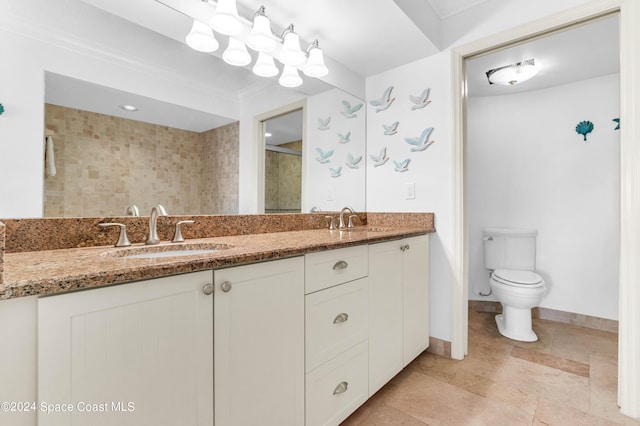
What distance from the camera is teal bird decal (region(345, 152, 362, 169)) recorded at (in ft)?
7.77

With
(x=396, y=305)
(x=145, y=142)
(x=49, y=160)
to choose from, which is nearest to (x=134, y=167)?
(x=145, y=142)

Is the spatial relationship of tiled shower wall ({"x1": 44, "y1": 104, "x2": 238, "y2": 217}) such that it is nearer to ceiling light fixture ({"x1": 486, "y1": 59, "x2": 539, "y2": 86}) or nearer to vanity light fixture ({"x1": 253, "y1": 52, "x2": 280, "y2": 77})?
vanity light fixture ({"x1": 253, "y1": 52, "x2": 280, "y2": 77})

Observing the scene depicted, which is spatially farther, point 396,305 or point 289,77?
point 289,77

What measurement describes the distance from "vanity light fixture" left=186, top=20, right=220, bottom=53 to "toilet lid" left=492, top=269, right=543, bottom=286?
250 cm

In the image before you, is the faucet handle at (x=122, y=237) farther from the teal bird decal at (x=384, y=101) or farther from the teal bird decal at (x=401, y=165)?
the teal bird decal at (x=384, y=101)

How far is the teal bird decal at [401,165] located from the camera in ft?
7.22

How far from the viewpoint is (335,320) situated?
129cm

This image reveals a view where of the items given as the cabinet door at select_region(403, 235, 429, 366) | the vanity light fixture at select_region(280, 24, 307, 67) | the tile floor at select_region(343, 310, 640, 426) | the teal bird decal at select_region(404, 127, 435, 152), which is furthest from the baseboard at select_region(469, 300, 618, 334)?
the vanity light fixture at select_region(280, 24, 307, 67)

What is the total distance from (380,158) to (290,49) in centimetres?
100

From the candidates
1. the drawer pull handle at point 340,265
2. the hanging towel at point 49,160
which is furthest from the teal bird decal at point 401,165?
the hanging towel at point 49,160

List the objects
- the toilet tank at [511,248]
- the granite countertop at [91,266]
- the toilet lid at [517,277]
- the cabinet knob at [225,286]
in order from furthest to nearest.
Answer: the toilet tank at [511,248]
the toilet lid at [517,277]
the cabinet knob at [225,286]
the granite countertop at [91,266]

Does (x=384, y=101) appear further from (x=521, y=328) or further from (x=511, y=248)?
(x=521, y=328)

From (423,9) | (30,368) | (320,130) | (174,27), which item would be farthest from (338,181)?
(30,368)

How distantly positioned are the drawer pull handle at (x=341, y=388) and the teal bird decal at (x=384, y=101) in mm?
1848
